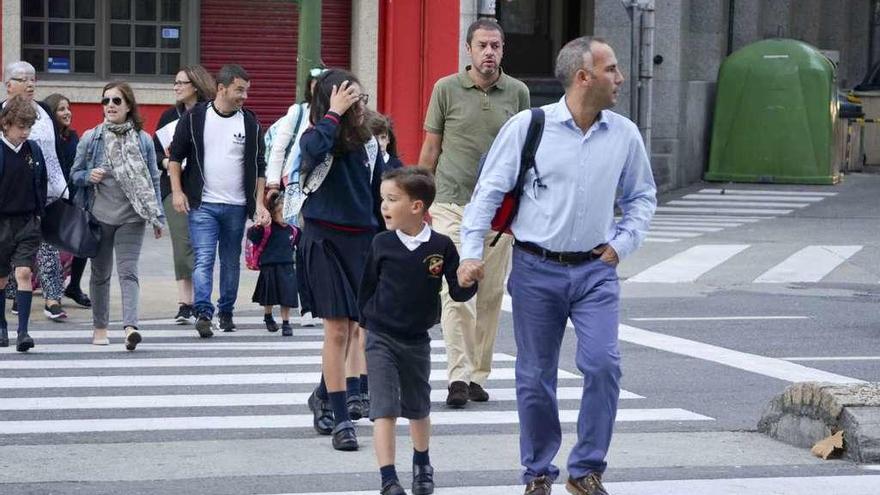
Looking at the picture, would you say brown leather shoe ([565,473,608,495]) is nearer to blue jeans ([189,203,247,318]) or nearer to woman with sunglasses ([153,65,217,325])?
blue jeans ([189,203,247,318])

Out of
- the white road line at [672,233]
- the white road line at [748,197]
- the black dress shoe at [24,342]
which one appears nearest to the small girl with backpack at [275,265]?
the black dress shoe at [24,342]

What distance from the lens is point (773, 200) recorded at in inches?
979

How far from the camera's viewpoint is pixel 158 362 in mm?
10844

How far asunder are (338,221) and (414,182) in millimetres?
1121

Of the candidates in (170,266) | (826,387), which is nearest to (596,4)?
(170,266)

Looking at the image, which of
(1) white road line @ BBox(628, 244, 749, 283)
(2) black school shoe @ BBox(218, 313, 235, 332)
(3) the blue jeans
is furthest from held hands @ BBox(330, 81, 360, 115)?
(1) white road line @ BBox(628, 244, 749, 283)

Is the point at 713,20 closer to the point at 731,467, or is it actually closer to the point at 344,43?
the point at 344,43

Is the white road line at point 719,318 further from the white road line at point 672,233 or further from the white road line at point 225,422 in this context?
the white road line at point 672,233

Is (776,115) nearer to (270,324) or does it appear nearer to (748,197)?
(748,197)

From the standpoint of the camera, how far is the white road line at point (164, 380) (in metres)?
9.87

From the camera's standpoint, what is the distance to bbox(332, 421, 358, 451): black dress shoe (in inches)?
307

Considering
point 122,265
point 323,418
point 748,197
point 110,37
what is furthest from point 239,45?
point 323,418

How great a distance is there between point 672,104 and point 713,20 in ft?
9.59

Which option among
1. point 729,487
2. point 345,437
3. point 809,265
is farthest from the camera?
point 809,265
